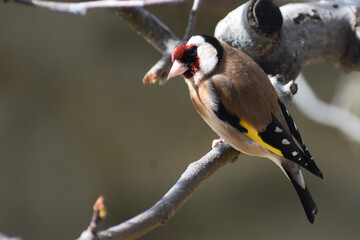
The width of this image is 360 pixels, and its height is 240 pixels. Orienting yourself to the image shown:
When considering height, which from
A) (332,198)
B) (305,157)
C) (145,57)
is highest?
(305,157)

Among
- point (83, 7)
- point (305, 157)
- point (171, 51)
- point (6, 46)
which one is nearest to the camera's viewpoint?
point (83, 7)

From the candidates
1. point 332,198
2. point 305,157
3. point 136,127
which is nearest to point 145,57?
point 136,127

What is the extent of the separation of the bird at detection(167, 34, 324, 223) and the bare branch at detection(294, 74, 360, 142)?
1054 millimetres

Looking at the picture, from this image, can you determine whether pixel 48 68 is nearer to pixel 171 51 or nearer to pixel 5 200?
pixel 5 200

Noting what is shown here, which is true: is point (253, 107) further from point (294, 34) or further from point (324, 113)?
point (324, 113)

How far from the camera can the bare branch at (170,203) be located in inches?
34.1

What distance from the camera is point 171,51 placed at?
175cm

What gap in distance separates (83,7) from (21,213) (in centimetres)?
206

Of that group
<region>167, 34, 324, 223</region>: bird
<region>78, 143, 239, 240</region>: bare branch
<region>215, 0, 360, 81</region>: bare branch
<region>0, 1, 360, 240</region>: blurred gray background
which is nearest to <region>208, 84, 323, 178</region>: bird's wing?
<region>167, 34, 324, 223</region>: bird

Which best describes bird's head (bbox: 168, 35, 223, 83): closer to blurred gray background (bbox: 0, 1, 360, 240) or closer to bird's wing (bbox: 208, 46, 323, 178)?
bird's wing (bbox: 208, 46, 323, 178)

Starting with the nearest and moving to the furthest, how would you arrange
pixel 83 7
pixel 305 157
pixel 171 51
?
pixel 83 7 < pixel 305 157 < pixel 171 51

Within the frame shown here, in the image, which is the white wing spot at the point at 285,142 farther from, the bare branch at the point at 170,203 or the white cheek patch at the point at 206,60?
the white cheek patch at the point at 206,60

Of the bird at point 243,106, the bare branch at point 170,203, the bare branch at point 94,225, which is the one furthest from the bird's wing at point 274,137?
the bare branch at point 94,225

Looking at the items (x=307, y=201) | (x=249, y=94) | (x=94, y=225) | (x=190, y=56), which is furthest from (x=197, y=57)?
(x=94, y=225)
